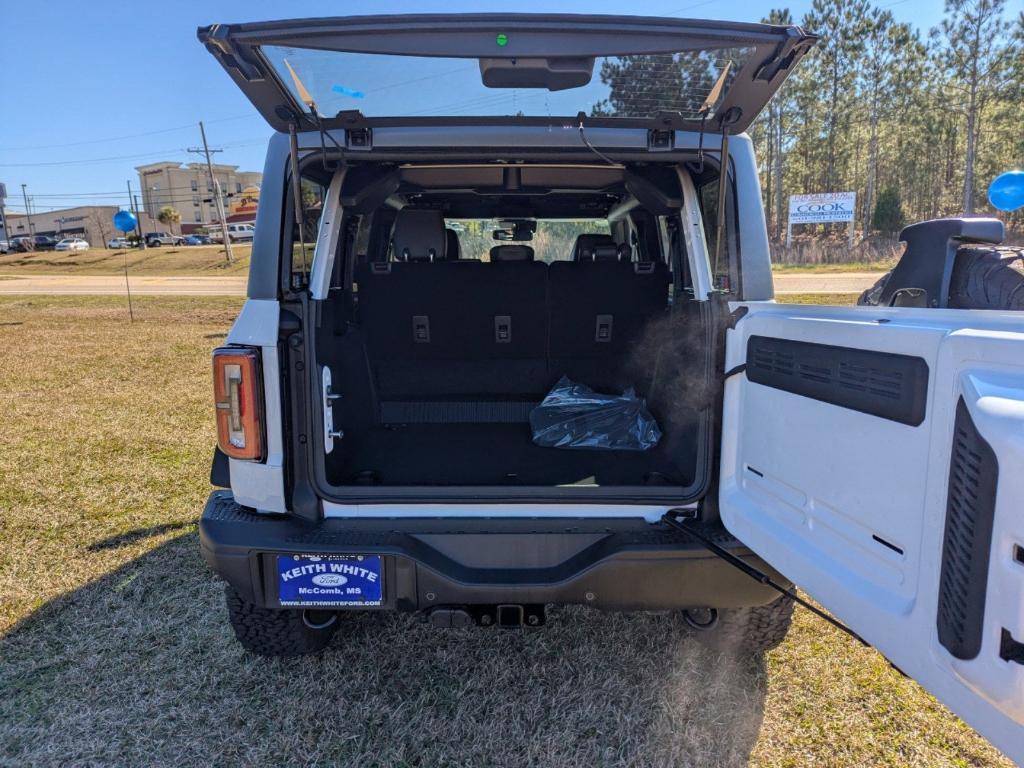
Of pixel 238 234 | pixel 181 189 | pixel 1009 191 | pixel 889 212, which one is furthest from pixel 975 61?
pixel 181 189

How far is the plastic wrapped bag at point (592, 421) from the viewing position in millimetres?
3088

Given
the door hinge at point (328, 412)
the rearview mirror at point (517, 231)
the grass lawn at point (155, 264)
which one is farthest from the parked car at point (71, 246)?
the door hinge at point (328, 412)

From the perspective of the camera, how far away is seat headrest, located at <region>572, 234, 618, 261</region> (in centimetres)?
364

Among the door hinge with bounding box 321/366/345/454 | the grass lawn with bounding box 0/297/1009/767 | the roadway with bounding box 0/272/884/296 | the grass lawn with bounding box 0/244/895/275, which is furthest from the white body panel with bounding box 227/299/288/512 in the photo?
the grass lawn with bounding box 0/244/895/275

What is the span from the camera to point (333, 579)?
2057mm

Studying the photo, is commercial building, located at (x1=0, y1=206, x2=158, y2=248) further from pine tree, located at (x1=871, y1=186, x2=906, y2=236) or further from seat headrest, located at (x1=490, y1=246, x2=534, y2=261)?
seat headrest, located at (x1=490, y1=246, x2=534, y2=261)

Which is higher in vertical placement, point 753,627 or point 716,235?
point 716,235

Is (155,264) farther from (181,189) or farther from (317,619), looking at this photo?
(181,189)

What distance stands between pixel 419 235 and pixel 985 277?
2641mm

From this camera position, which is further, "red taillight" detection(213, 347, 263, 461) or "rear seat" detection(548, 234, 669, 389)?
"rear seat" detection(548, 234, 669, 389)

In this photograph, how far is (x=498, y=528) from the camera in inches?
84.9

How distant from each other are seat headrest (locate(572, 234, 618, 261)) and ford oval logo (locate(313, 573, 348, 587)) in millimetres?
2230

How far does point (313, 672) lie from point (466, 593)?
94 centimetres

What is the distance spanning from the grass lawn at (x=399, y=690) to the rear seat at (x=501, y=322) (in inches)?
48.3
